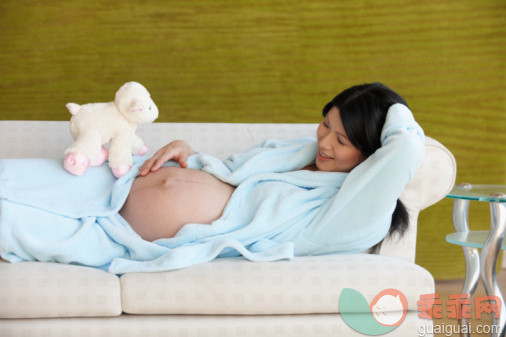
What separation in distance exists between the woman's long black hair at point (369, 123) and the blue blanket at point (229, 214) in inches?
2.6

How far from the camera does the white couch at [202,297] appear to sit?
4.78ft

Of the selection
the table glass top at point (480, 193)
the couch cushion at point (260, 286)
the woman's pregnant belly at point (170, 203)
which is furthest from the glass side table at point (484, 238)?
the woman's pregnant belly at point (170, 203)

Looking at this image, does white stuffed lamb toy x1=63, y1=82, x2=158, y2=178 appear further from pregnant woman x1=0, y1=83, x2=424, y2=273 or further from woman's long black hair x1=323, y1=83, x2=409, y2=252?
woman's long black hair x1=323, y1=83, x2=409, y2=252

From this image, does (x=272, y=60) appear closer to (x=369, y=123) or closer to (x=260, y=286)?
(x=369, y=123)

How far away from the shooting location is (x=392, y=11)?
9.63 feet

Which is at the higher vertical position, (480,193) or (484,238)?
(480,193)

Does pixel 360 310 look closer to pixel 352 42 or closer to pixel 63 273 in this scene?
pixel 63 273

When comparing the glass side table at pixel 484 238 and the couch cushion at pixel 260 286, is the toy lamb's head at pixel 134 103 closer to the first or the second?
the couch cushion at pixel 260 286

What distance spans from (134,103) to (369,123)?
74cm

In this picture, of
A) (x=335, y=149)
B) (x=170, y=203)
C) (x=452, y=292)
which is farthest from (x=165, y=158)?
(x=452, y=292)

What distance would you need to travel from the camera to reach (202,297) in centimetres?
148

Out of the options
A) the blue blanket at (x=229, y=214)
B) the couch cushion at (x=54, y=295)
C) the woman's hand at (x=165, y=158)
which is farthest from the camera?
the woman's hand at (x=165, y=158)

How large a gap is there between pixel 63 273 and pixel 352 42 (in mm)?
1974

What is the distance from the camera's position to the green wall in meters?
2.83
